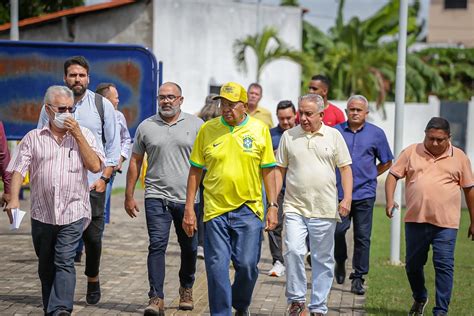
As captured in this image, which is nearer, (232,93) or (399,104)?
(232,93)

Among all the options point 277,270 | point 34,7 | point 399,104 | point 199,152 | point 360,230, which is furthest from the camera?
point 34,7

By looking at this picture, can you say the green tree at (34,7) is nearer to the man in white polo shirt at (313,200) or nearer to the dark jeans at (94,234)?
the dark jeans at (94,234)

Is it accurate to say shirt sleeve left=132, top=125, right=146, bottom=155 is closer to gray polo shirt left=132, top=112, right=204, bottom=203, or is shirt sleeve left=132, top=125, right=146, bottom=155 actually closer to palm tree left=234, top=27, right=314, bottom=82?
gray polo shirt left=132, top=112, right=204, bottom=203

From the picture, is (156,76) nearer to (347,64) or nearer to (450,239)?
(450,239)

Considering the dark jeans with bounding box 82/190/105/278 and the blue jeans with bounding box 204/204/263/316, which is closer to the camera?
the blue jeans with bounding box 204/204/263/316

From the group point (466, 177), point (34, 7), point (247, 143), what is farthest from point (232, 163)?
point (34, 7)

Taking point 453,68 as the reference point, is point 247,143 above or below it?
below

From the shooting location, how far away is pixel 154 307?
328 inches

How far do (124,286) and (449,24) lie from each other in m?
54.7

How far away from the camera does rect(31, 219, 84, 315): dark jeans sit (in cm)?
770

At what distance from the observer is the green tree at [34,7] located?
26.9 m

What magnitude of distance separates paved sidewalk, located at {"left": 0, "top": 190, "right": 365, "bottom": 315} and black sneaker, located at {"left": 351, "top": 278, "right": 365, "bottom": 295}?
0.07m

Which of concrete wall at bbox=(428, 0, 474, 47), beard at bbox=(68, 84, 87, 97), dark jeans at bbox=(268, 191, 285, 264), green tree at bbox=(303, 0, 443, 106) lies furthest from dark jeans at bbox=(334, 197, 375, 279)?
concrete wall at bbox=(428, 0, 474, 47)

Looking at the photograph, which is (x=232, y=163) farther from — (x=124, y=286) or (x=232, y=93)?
(x=124, y=286)
